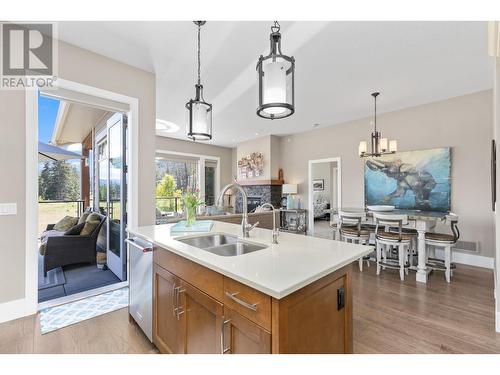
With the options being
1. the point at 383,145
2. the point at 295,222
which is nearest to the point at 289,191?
→ the point at 295,222

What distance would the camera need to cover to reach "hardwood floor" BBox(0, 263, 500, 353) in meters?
1.85

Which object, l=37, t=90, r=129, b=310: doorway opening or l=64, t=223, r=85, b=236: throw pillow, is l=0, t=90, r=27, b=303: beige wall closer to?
l=37, t=90, r=129, b=310: doorway opening

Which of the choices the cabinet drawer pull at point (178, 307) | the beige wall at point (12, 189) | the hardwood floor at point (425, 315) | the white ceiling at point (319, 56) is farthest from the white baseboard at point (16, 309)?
the hardwood floor at point (425, 315)

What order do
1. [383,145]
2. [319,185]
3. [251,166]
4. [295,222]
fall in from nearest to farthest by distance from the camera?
[383,145]
[295,222]
[251,166]
[319,185]

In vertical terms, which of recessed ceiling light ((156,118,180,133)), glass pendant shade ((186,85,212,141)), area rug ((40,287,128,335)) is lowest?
area rug ((40,287,128,335))

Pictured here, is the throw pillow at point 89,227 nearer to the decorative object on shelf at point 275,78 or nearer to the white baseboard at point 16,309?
the white baseboard at point 16,309

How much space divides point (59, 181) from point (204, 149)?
4.13m

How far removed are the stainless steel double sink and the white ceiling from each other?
2063mm

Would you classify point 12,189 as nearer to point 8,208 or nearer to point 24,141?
point 8,208

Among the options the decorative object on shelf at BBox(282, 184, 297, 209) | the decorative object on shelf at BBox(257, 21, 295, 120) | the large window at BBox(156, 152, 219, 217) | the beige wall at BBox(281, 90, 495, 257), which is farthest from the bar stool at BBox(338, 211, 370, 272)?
the large window at BBox(156, 152, 219, 217)

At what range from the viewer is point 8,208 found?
2.24 meters

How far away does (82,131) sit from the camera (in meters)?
5.45
